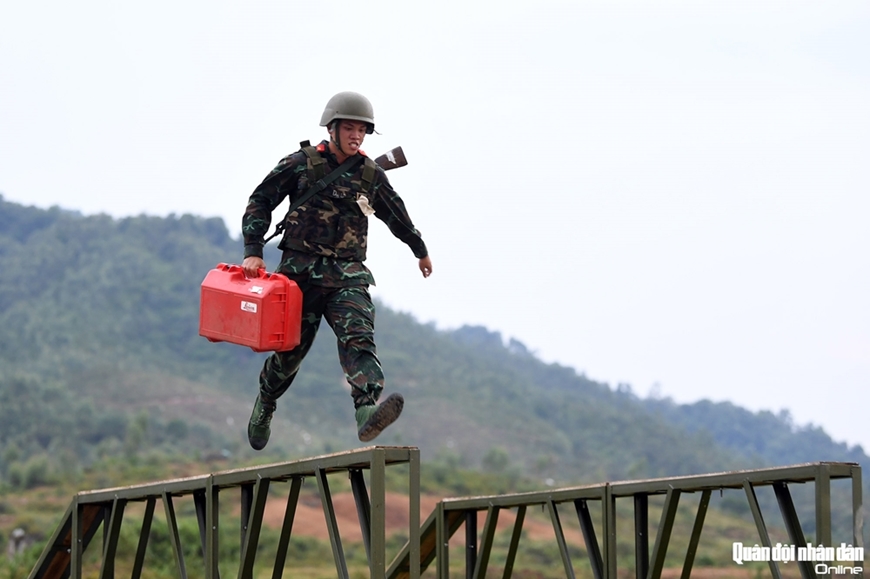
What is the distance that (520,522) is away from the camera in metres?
10.1

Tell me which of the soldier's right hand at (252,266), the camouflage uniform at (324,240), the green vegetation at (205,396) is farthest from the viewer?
the green vegetation at (205,396)

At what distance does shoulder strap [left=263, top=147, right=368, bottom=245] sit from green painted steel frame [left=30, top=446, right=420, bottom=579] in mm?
1514

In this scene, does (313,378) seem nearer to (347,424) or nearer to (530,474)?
(347,424)

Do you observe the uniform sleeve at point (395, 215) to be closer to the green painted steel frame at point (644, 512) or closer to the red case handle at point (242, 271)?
the red case handle at point (242, 271)

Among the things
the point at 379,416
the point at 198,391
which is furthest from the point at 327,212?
the point at 198,391

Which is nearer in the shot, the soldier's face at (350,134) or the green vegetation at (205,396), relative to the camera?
the soldier's face at (350,134)

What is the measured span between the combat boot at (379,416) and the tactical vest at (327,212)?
1109mm

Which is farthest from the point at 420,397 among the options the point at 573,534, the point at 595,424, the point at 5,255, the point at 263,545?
the point at 263,545

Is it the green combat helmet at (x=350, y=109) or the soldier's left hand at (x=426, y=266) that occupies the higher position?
the green combat helmet at (x=350, y=109)

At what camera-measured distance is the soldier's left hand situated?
29.2 ft

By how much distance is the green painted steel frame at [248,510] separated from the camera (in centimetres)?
694

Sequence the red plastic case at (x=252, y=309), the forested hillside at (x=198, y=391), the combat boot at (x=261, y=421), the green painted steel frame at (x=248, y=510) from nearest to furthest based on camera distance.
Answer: the green painted steel frame at (x=248, y=510) → the red plastic case at (x=252, y=309) → the combat boot at (x=261, y=421) → the forested hillside at (x=198, y=391)

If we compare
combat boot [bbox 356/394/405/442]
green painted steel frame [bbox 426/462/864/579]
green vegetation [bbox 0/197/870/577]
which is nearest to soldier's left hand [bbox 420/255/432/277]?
combat boot [bbox 356/394/405/442]

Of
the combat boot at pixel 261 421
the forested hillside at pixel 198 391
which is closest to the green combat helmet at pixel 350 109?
the combat boot at pixel 261 421
